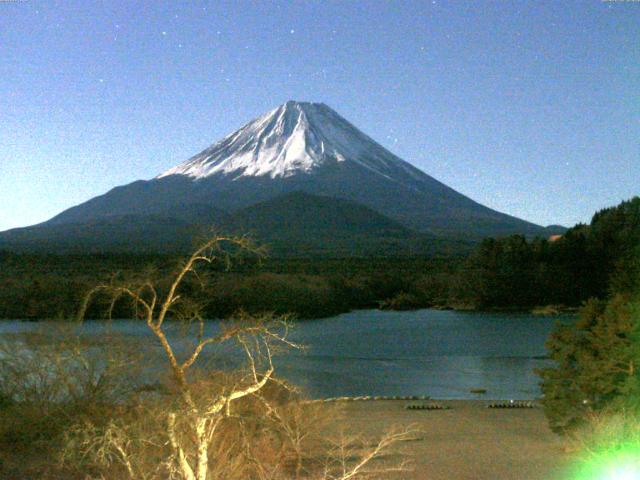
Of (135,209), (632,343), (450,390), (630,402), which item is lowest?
(450,390)

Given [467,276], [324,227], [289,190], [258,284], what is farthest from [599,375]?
[289,190]

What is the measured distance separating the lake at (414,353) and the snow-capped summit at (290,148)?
49301 millimetres

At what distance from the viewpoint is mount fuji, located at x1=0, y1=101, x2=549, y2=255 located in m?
57.2

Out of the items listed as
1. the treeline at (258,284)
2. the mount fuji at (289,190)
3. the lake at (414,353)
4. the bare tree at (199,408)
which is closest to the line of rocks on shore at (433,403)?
the lake at (414,353)

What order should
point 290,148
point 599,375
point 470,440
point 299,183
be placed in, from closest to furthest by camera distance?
point 599,375, point 470,440, point 299,183, point 290,148

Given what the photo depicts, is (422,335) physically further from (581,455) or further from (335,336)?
(581,455)

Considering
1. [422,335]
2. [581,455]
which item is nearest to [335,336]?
[422,335]

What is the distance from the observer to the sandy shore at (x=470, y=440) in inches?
280

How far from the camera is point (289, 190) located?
70188mm

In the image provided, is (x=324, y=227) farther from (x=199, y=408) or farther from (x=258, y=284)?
(x=199, y=408)

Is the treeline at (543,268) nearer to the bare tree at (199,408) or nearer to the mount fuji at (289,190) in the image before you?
the bare tree at (199,408)

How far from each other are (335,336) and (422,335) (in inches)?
102

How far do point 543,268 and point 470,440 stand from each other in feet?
65.6

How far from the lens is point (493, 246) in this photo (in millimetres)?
28312
